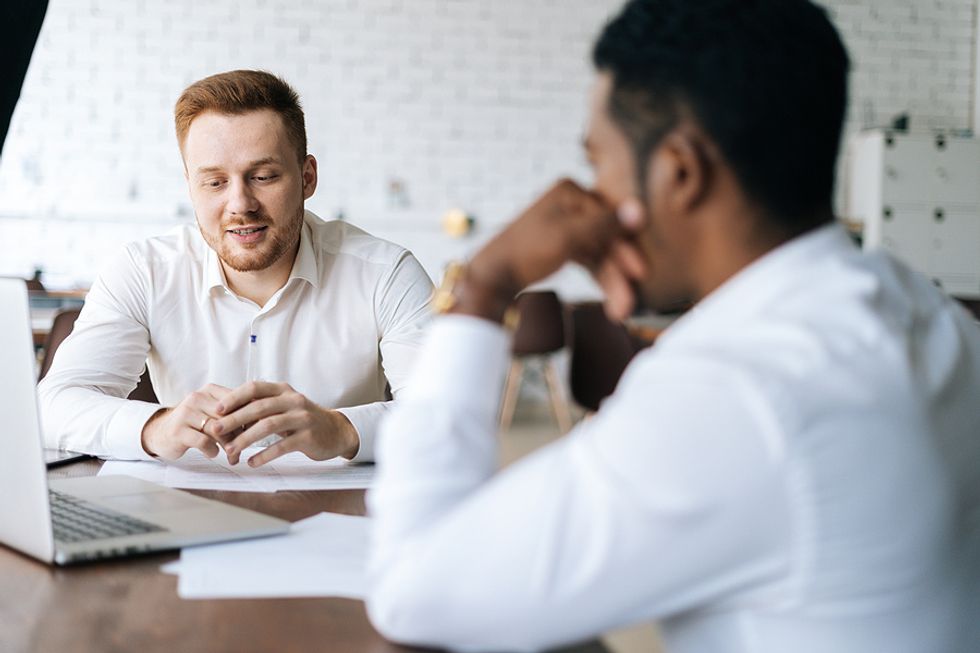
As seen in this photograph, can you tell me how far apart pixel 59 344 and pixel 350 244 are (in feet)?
2.00

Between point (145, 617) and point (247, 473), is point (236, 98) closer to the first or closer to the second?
point (247, 473)

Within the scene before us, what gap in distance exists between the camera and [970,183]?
7.35 metres

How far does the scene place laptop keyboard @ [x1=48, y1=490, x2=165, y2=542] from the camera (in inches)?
40.1

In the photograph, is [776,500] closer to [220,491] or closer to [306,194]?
[220,491]

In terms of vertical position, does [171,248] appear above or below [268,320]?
above

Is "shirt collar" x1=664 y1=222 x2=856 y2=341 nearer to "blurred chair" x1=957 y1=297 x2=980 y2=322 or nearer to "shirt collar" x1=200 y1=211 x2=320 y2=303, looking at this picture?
"shirt collar" x1=200 y1=211 x2=320 y2=303

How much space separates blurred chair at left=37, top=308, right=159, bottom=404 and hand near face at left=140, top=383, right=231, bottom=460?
0.56 metres

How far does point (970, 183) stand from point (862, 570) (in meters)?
7.54

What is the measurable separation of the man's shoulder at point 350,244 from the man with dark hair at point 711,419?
1281mm

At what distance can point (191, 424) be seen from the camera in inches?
54.6

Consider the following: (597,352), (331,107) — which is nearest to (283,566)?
(597,352)

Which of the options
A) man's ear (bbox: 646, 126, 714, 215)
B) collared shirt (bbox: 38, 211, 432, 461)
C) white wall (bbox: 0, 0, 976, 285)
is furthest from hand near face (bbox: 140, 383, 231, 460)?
white wall (bbox: 0, 0, 976, 285)

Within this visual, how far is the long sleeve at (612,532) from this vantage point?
597 millimetres

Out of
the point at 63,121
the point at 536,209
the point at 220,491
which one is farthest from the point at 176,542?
the point at 63,121
